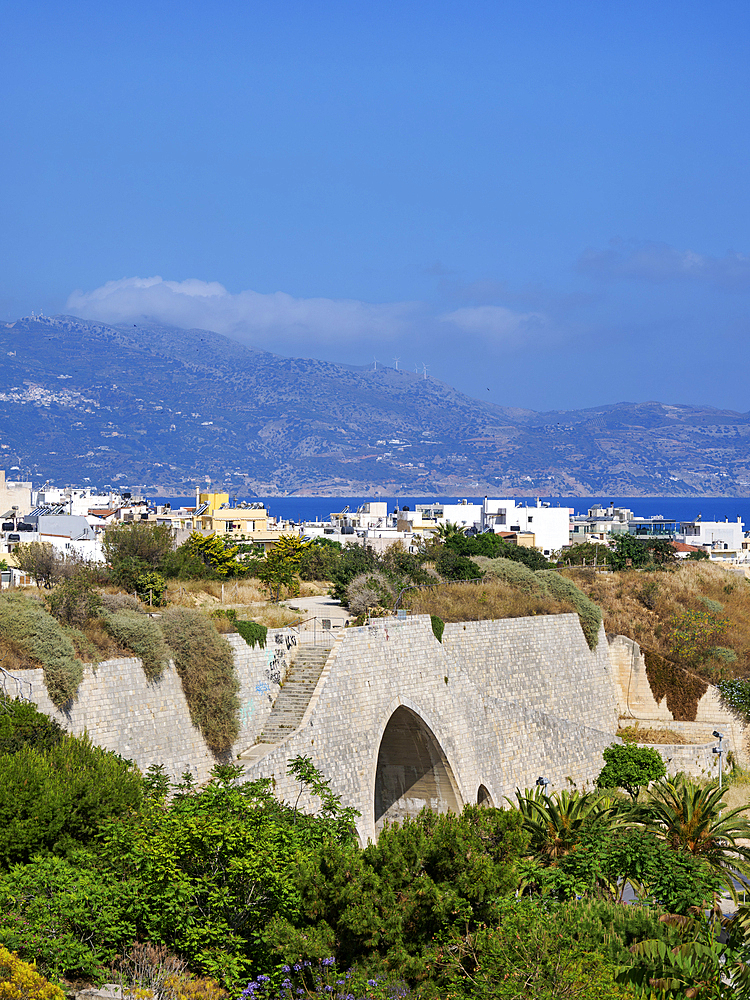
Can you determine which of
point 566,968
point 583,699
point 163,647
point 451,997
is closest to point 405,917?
point 451,997

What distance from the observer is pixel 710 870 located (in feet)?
65.3

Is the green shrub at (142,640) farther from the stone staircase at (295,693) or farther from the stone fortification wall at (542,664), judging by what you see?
the stone fortification wall at (542,664)

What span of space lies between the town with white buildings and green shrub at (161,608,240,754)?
33.2 meters

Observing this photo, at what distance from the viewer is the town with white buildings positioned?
6475 centimetres

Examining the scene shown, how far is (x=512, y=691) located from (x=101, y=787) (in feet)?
60.1

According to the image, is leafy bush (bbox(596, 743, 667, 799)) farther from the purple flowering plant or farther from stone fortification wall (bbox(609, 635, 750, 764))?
the purple flowering plant

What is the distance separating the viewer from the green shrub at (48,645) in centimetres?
1923

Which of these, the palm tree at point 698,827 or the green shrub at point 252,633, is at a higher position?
the green shrub at point 252,633

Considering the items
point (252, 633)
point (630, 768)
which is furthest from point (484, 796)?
point (252, 633)

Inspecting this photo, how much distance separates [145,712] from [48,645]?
2629 mm

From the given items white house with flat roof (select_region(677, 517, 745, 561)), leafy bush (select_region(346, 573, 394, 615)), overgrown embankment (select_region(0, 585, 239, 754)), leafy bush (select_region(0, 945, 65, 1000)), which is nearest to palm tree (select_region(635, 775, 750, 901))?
overgrown embankment (select_region(0, 585, 239, 754))

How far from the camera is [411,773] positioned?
27672 mm

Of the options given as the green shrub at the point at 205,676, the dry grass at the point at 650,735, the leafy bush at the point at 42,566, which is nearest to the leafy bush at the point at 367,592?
the green shrub at the point at 205,676

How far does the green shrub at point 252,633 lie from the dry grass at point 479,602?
7.30 meters
